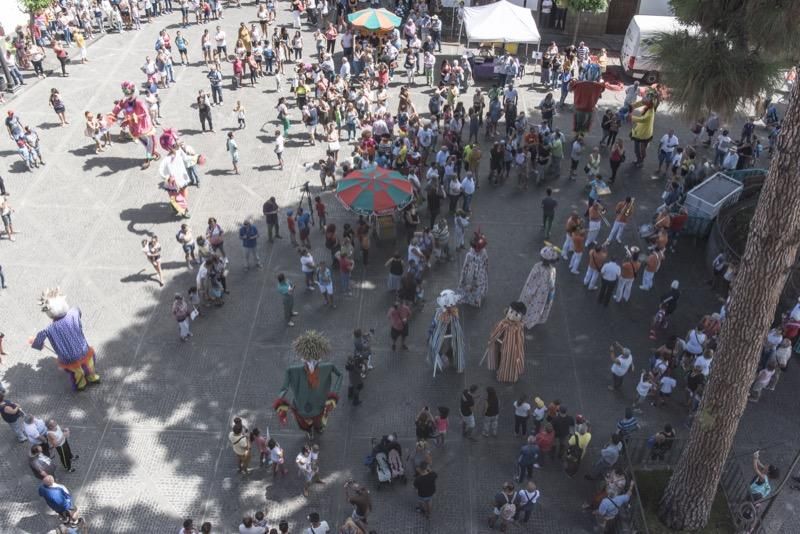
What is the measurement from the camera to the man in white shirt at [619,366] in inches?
495

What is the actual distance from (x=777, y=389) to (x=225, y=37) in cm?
2364

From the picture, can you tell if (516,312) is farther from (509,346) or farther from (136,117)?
(136,117)

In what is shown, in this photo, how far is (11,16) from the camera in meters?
28.3

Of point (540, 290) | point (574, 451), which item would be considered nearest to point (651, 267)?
point (540, 290)

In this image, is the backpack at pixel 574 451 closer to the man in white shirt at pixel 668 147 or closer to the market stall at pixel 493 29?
the man in white shirt at pixel 668 147

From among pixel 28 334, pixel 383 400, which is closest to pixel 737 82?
pixel 383 400

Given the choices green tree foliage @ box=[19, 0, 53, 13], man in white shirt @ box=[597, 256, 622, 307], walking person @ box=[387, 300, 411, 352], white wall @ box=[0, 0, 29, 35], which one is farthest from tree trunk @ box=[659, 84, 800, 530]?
white wall @ box=[0, 0, 29, 35]

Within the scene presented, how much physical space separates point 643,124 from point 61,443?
16.4 meters

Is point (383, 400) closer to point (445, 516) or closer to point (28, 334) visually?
point (445, 516)

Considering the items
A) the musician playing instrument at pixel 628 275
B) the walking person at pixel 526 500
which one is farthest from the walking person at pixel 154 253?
the musician playing instrument at pixel 628 275

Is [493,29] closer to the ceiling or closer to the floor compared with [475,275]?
closer to the ceiling

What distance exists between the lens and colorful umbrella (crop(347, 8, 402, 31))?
995 inches

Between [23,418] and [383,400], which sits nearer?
[23,418]

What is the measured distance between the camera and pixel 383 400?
42.5ft
